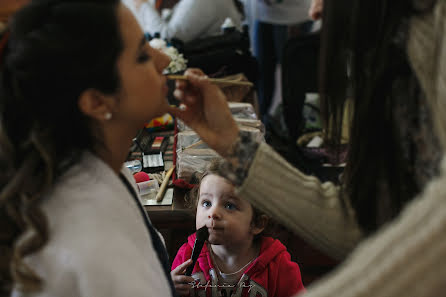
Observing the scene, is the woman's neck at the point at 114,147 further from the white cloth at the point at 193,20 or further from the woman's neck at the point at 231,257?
the white cloth at the point at 193,20

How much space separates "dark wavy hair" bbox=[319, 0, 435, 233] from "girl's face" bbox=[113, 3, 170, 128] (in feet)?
1.16

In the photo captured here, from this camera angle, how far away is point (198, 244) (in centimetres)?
131

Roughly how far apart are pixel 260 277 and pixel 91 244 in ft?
2.42

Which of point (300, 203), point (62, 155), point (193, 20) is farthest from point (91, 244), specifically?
point (193, 20)

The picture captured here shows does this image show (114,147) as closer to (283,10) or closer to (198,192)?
(198,192)

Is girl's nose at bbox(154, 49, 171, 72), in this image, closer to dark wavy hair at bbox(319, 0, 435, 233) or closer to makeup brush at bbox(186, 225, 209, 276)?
dark wavy hair at bbox(319, 0, 435, 233)

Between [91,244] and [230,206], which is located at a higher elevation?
[91,244]

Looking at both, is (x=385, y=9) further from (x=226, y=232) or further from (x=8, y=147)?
(x=226, y=232)

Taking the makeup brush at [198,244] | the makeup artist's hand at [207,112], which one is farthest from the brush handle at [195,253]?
the makeup artist's hand at [207,112]

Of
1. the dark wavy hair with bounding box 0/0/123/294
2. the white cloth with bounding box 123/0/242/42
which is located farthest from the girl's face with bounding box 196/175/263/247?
the white cloth with bounding box 123/0/242/42

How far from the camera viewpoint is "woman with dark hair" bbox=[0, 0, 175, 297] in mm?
725

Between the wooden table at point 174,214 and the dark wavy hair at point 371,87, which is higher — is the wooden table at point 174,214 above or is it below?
below

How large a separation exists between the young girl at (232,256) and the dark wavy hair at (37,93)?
2.08 ft

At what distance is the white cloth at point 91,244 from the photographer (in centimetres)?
74
